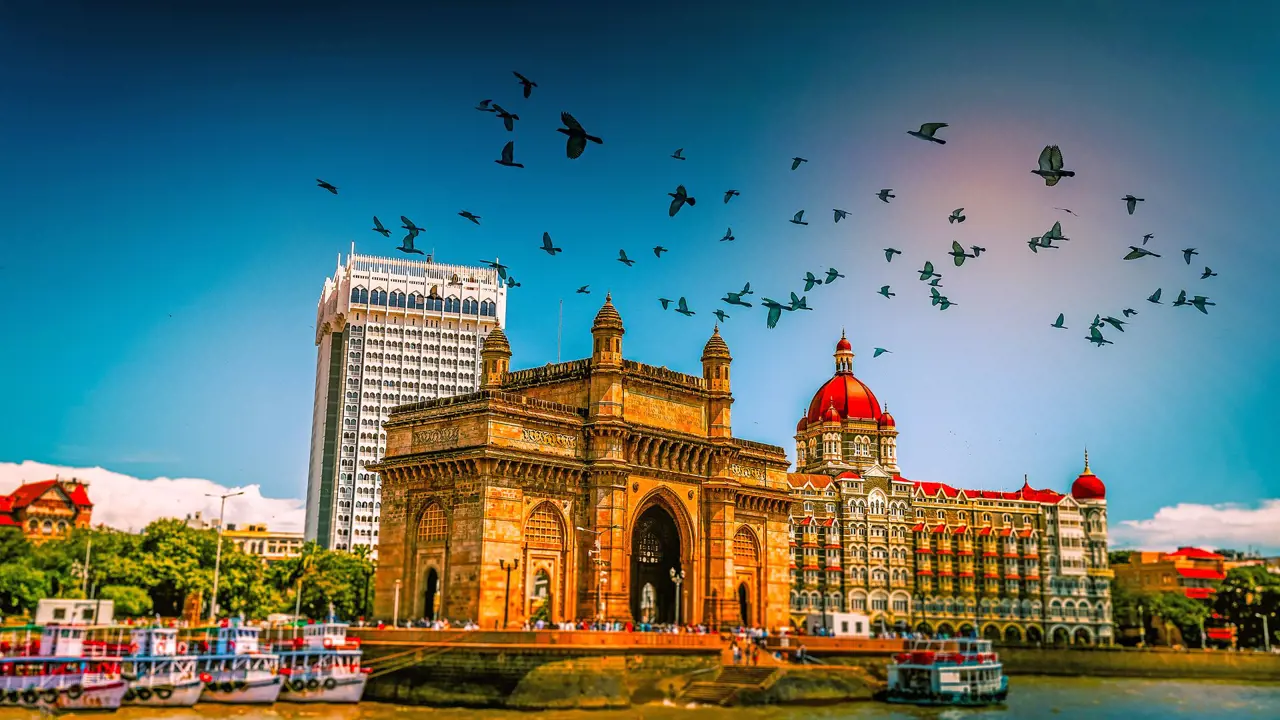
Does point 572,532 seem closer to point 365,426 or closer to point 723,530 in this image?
point 723,530

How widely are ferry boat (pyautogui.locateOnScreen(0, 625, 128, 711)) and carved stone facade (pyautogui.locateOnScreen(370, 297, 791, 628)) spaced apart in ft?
56.4

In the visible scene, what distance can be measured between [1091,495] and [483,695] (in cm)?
8868

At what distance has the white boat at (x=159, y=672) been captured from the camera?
4784 centimetres

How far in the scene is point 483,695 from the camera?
169 feet

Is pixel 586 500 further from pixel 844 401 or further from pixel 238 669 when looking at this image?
pixel 844 401

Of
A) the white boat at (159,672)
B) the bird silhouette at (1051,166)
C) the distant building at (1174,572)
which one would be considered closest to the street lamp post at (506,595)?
the white boat at (159,672)

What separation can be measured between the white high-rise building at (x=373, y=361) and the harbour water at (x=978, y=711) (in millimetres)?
70887

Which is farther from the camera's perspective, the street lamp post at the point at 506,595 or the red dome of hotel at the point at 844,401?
the red dome of hotel at the point at 844,401

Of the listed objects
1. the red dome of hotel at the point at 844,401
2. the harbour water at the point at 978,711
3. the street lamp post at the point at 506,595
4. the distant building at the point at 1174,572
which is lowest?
the harbour water at the point at 978,711

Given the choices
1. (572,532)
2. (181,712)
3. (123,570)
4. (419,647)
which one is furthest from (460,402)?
(123,570)

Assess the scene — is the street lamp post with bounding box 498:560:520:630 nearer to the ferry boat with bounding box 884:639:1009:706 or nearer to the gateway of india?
the gateway of india

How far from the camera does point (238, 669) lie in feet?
165

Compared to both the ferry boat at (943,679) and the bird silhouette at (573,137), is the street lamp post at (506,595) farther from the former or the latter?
the bird silhouette at (573,137)

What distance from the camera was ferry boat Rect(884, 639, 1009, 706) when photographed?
6012cm
